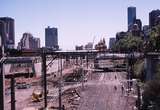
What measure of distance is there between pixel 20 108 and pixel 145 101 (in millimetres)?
20197

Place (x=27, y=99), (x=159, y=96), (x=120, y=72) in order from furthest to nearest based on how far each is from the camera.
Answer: (x=120, y=72)
(x=27, y=99)
(x=159, y=96)

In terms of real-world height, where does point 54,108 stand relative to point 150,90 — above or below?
below

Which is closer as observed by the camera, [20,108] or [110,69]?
[20,108]

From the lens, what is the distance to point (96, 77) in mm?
76625

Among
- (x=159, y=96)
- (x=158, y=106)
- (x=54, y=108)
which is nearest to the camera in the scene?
(x=158, y=106)

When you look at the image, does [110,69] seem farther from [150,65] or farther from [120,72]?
[150,65]

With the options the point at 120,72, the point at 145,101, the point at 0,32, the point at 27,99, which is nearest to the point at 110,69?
the point at 120,72

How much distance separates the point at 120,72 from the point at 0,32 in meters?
76.7

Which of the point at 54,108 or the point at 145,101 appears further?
the point at 54,108

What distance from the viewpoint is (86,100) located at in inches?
1603

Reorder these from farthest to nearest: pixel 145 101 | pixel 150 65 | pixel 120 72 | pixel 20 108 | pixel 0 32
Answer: pixel 120 72 → pixel 20 108 → pixel 145 101 → pixel 150 65 → pixel 0 32

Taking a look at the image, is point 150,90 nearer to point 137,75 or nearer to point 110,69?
point 137,75

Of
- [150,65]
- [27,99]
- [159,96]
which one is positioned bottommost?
[27,99]

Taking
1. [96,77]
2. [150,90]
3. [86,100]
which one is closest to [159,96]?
[150,90]
